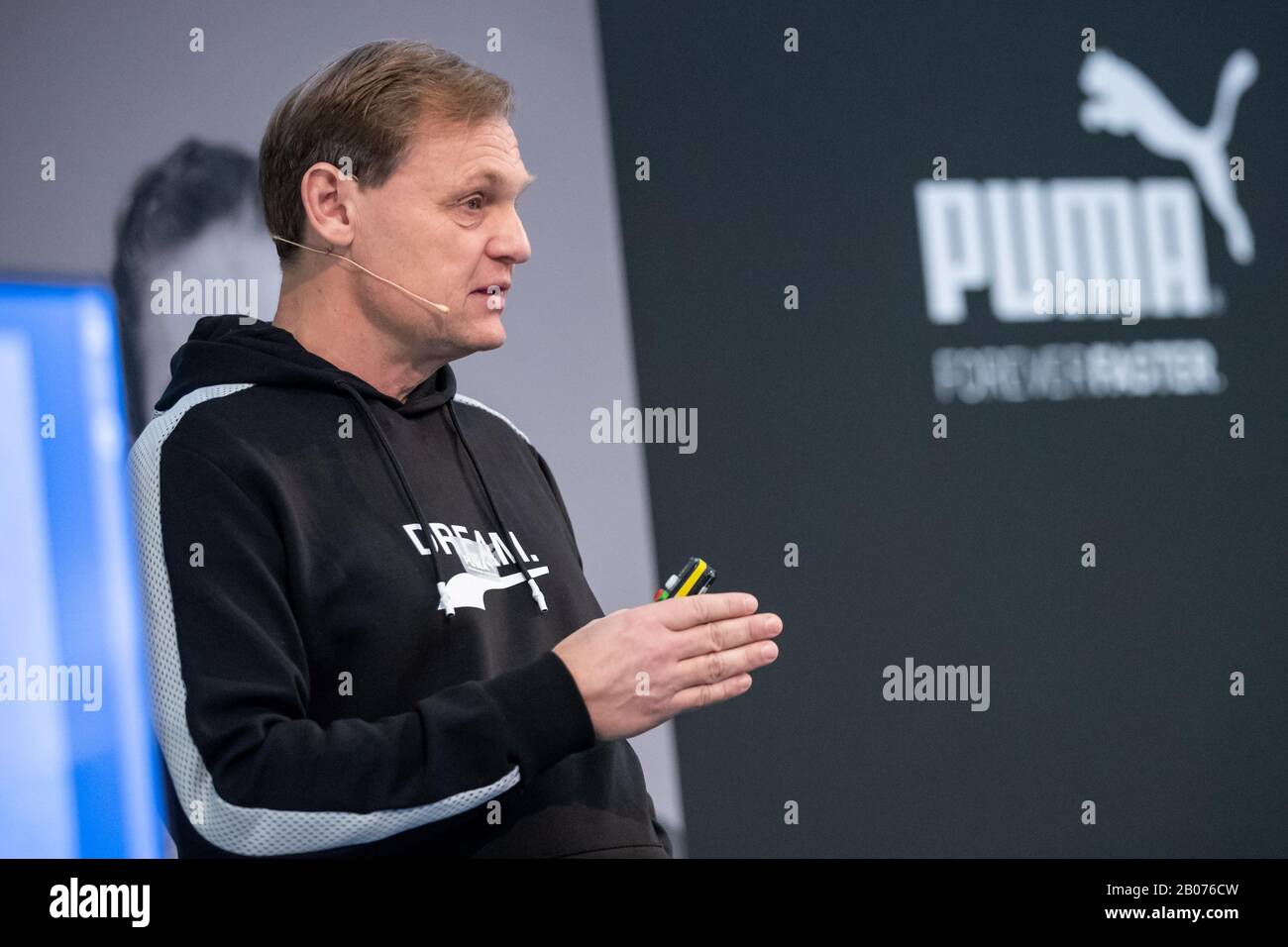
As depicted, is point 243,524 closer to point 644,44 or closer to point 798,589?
point 798,589

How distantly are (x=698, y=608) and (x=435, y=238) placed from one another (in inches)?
21.4

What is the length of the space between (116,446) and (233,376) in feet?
3.37

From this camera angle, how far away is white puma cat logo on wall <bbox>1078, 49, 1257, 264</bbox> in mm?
2645

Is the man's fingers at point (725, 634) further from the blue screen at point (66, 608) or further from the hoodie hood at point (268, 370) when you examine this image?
the blue screen at point (66, 608)

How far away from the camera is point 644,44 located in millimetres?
2596

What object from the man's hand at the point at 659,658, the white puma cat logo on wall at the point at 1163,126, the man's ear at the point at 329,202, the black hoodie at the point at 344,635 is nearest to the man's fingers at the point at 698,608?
the man's hand at the point at 659,658

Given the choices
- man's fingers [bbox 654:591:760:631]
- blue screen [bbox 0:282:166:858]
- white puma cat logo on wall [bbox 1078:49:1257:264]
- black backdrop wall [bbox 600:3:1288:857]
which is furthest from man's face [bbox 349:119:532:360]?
white puma cat logo on wall [bbox 1078:49:1257:264]

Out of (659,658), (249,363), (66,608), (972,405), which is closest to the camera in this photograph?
(659,658)

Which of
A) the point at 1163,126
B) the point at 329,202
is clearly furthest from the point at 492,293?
the point at 1163,126

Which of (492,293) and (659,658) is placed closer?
(659,658)

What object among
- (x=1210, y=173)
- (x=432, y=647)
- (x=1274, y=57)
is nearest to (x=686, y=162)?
(x=1210, y=173)

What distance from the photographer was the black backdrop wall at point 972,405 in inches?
101

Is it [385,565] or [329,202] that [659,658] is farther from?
[329,202]

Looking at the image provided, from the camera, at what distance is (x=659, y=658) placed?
4.18ft
